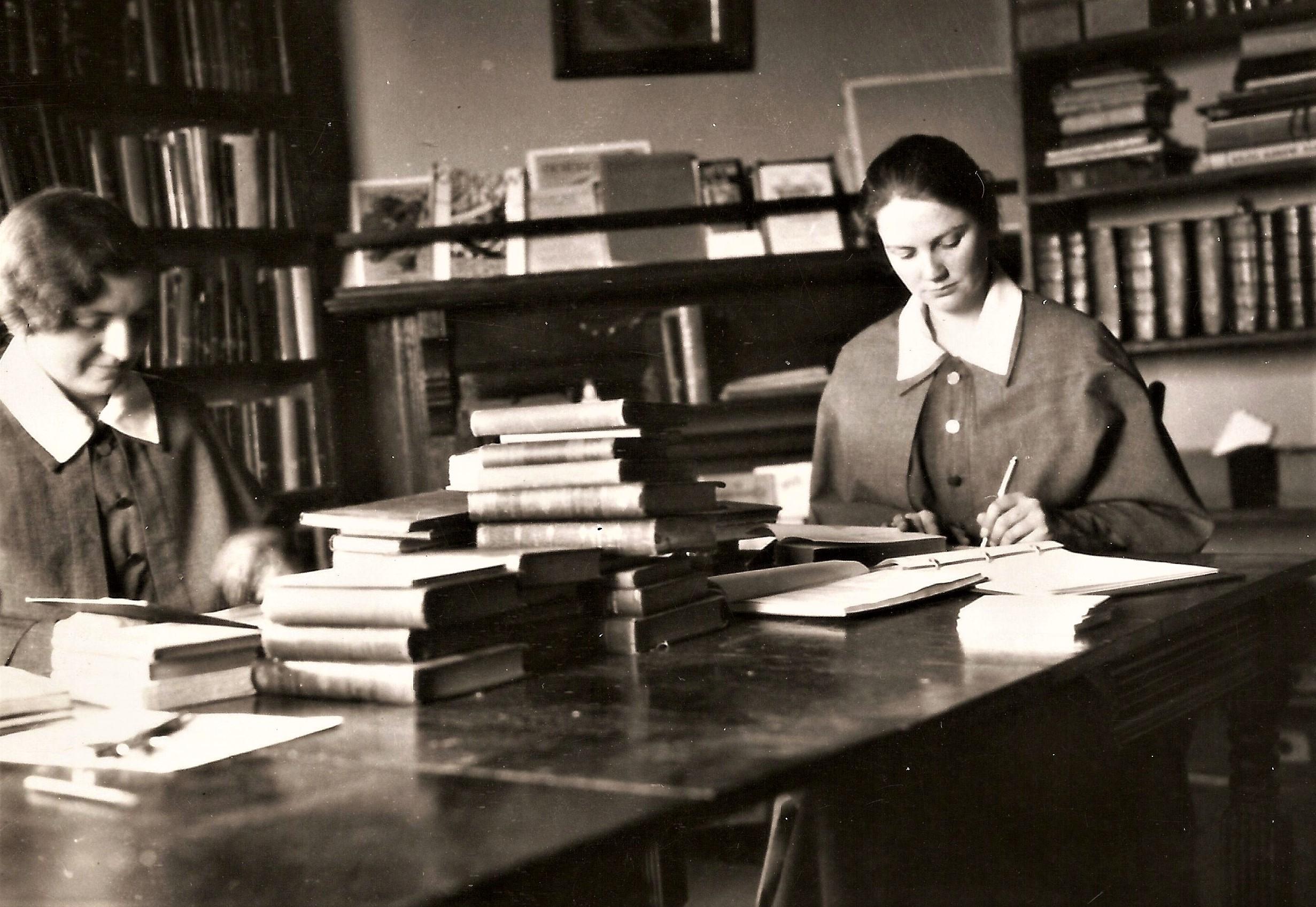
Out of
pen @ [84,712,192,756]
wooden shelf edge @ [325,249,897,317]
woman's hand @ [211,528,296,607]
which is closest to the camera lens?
pen @ [84,712,192,756]

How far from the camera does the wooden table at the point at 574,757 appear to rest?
63 centimetres

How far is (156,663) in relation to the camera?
0.99 metres

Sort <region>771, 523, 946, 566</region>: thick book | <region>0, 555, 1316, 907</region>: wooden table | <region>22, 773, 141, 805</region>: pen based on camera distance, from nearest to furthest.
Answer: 1. <region>0, 555, 1316, 907</region>: wooden table
2. <region>22, 773, 141, 805</region>: pen
3. <region>771, 523, 946, 566</region>: thick book

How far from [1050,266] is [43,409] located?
244cm

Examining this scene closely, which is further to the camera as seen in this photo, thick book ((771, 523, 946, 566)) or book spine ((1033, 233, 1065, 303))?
book spine ((1033, 233, 1065, 303))

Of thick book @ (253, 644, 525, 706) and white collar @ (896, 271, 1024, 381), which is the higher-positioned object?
white collar @ (896, 271, 1024, 381)

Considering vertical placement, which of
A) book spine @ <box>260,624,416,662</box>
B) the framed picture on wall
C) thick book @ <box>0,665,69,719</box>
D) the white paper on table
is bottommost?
the white paper on table

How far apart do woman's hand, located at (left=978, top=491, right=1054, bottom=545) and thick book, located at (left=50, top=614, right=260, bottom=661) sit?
961 mm

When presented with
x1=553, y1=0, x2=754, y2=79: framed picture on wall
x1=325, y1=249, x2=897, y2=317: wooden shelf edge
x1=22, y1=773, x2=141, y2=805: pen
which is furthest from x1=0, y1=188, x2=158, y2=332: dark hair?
x1=553, y1=0, x2=754, y2=79: framed picture on wall

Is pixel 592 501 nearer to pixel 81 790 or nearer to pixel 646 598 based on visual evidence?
pixel 646 598

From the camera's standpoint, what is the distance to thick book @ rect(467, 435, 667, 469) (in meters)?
1.16

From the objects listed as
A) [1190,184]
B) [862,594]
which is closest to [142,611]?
[862,594]

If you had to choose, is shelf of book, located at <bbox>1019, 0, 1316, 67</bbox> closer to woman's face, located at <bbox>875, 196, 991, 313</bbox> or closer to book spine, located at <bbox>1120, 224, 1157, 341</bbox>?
book spine, located at <bbox>1120, 224, 1157, 341</bbox>

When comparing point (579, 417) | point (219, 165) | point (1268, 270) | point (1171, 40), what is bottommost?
point (579, 417)
